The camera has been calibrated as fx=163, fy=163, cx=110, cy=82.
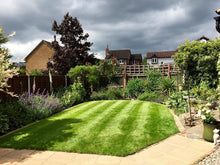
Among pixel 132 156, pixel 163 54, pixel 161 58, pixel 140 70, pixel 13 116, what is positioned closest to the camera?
pixel 132 156

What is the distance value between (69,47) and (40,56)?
14.7 m

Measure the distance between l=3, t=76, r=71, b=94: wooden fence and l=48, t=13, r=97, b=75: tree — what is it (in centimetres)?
257

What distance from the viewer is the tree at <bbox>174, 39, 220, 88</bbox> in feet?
34.3

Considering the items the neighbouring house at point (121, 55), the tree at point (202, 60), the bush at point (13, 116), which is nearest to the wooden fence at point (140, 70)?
the tree at point (202, 60)

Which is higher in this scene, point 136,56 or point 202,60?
point 136,56

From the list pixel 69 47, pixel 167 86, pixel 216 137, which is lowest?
pixel 216 137

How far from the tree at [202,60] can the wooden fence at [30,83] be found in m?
9.22

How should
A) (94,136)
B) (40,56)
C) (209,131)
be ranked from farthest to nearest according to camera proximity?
(40,56) → (94,136) → (209,131)

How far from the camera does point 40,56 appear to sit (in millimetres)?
28328

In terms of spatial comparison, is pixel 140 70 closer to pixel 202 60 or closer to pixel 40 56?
pixel 202 60

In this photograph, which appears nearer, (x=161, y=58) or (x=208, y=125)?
(x=208, y=125)

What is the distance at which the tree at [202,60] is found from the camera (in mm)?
10445

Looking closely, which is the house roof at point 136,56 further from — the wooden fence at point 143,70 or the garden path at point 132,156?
the garden path at point 132,156

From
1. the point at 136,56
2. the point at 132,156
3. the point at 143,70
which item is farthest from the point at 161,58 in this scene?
the point at 132,156
